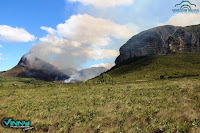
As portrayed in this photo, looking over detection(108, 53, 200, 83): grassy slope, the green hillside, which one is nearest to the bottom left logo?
the green hillside

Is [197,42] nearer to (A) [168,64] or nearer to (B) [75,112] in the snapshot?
(A) [168,64]

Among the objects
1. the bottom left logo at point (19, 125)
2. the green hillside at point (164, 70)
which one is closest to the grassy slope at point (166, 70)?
the green hillside at point (164, 70)

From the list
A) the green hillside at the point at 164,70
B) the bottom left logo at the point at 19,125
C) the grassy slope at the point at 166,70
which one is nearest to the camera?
the bottom left logo at the point at 19,125

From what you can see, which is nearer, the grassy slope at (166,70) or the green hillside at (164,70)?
the green hillside at (164,70)

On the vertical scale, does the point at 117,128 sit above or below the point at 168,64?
below

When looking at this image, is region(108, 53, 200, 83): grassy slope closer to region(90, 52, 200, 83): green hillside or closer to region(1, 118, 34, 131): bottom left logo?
region(90, 52, 200, 83): green hillside

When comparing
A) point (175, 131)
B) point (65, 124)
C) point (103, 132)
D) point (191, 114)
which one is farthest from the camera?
point (65, 124)

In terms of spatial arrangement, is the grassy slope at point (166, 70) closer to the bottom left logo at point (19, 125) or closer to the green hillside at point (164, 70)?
the green hillside at point (164, 70)

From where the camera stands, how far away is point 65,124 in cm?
919

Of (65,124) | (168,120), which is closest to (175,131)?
(168,120)

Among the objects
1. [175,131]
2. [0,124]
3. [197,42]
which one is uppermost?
[197,42]

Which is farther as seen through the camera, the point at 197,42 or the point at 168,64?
the point at 197,42

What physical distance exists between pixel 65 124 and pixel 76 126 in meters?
0.86

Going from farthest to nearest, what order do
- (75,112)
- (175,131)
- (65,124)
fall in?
1. (75,112)
2. (65,124)
3. (175,131)
